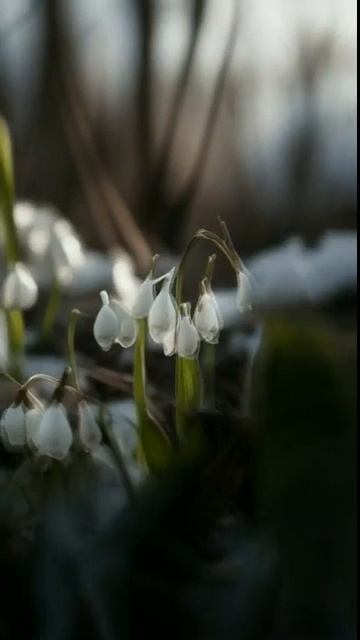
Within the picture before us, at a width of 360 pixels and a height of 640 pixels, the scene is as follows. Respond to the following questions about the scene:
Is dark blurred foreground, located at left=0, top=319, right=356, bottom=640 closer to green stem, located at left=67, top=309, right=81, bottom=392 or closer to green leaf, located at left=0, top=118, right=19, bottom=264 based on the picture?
green stem, located at left=67, top=309, right=81, bottom=392

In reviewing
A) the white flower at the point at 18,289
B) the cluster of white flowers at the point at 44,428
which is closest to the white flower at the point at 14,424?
the cluster of white flowers at the point at 44,428

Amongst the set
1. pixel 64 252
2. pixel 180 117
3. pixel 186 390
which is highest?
pixel 180 117

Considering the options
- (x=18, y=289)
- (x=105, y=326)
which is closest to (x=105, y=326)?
(x=105, y=326)

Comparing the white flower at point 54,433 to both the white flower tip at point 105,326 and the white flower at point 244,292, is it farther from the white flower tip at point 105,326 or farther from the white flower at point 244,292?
the white flower at point 244,292

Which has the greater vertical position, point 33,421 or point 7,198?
point 7,198

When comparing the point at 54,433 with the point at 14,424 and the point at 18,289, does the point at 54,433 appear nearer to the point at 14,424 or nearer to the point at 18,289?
the point at 14,424
